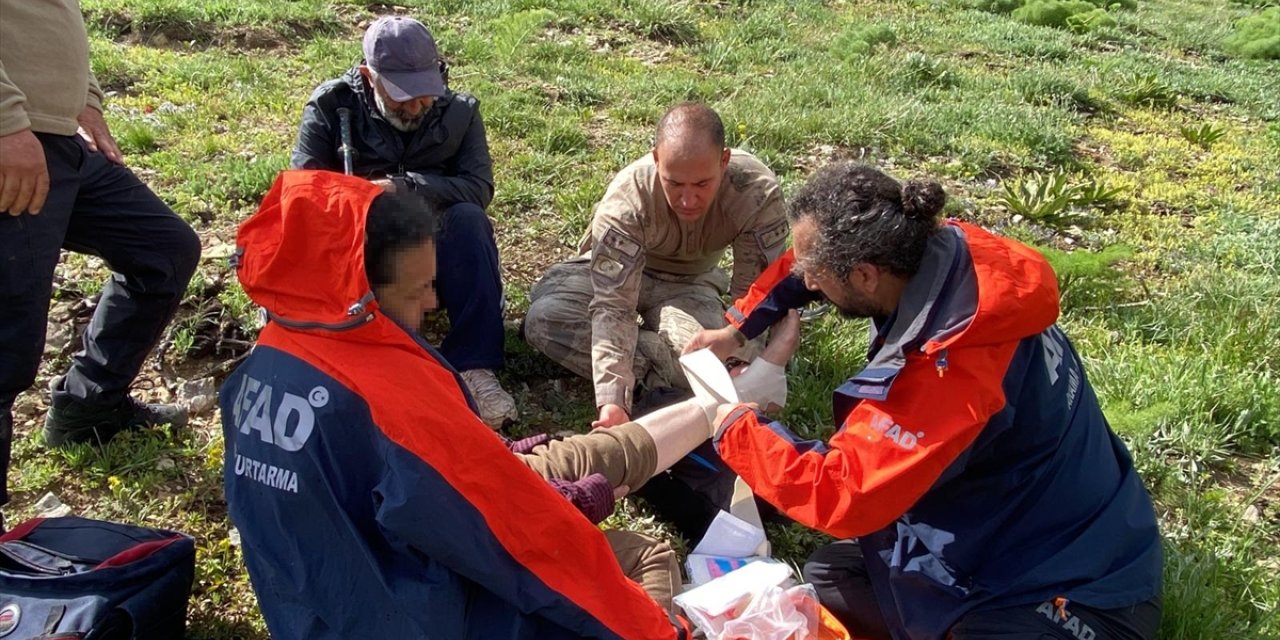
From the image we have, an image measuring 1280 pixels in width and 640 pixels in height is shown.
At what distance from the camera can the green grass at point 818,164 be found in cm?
323

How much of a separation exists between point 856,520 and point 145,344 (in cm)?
242

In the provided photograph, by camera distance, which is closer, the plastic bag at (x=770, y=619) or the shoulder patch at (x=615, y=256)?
the plastic bag at (x=770, y=619)

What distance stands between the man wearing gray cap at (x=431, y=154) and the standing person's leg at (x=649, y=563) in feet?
3.32

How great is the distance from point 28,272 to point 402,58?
5.14 ft

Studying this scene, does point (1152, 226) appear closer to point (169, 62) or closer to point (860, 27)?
point (860, 27)

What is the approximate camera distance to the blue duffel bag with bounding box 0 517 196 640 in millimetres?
2078

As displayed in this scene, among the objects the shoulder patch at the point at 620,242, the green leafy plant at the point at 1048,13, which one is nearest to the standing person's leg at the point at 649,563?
the shoulder patch at the point at 620,242

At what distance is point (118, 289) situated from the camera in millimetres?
3127

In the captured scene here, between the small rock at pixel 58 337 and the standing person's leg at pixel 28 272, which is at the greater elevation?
the standing person's leg at pixel 28 272

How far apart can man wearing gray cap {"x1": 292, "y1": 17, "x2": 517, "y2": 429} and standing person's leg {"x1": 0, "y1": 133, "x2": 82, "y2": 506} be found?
117 centimetres

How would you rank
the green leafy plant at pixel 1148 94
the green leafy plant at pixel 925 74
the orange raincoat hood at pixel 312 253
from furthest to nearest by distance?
1. the green leafy plant at pixel 1148 94
2. the green leafy plant at pixel 925 74
3. the orange raincoat hood at pixel 312 253

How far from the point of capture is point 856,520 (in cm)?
229

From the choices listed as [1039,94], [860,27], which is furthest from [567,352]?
[860,27]

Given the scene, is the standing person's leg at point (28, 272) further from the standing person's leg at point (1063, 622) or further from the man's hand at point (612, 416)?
the standing person's leg at point (1063, 622)
